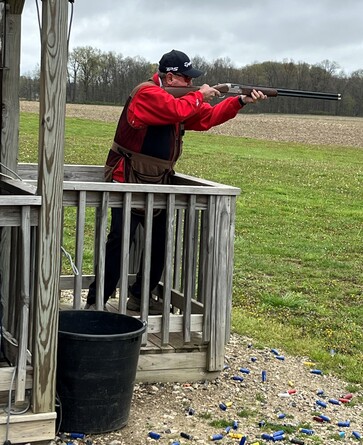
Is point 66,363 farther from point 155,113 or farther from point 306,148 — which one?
point 306,148

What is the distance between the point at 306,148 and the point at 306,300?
96.8ft

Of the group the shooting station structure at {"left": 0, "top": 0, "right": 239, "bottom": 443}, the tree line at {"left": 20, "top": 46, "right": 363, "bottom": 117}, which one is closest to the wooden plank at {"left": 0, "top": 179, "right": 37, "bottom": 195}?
the shooting station structure at {"left": 0, "top": 0, "right": 239, "bottom": 443}

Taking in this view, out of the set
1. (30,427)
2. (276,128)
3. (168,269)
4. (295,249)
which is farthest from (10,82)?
(276,128)

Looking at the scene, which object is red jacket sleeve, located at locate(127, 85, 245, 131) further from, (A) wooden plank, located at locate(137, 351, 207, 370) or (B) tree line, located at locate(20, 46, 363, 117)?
(B) tree line, located at locate(20, 46, 363, 117)

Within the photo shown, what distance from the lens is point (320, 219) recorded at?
632 inches

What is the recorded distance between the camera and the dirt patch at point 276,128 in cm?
4453

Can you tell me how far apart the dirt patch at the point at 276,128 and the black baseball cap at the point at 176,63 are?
36262 mm

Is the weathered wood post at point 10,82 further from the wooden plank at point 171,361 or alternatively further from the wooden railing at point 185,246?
the wooden plank at point 171,361

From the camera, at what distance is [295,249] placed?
41.7 ft

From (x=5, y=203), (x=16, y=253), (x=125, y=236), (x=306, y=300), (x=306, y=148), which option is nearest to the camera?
(x=5, y=203)

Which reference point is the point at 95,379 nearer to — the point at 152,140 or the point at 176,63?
the point at 152,140

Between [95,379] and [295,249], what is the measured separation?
26.5ft

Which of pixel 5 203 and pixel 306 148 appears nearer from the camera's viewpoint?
pixel 5 203

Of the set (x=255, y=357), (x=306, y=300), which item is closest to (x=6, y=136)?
(x=255, y=357)
